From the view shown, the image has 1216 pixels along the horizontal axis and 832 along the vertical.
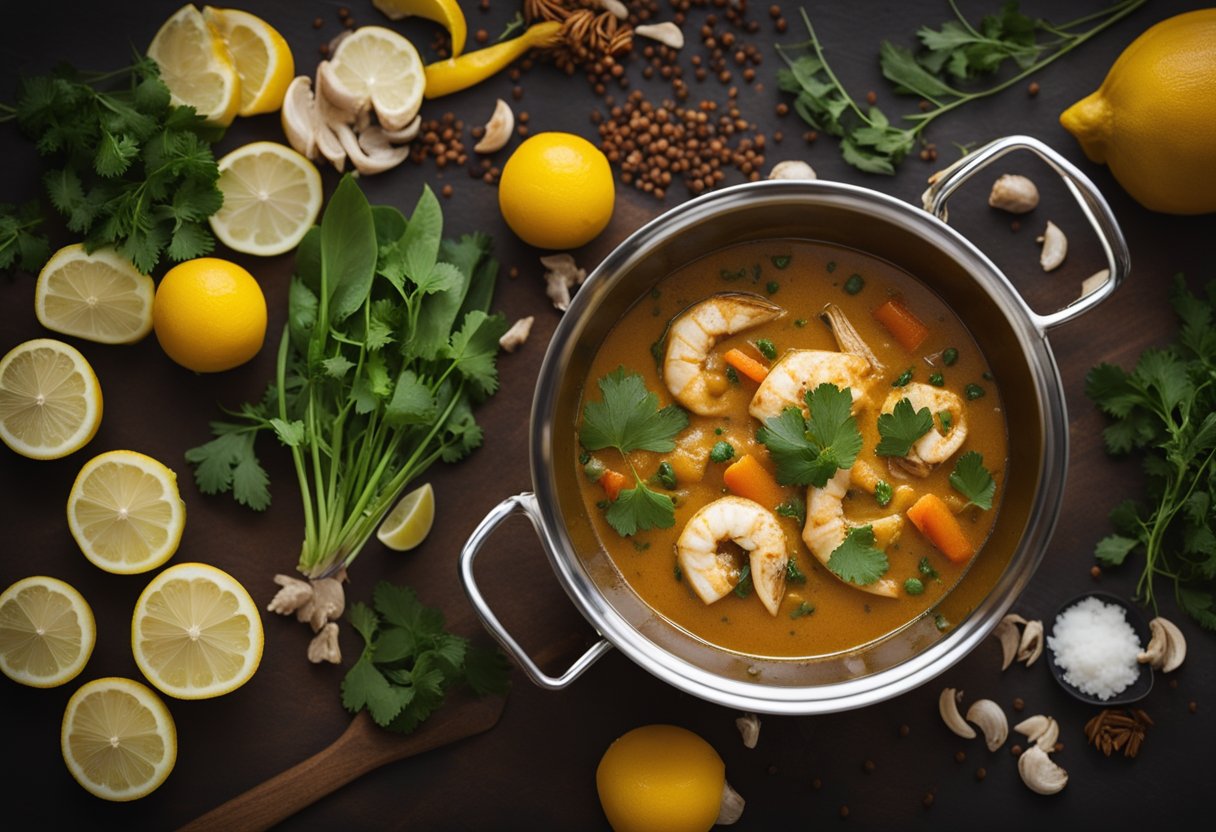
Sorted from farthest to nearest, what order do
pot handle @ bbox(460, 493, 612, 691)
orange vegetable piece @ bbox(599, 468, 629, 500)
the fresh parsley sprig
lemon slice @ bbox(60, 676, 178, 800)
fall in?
lemon slice @ bbox(60, 676, 178, 800)
orange vegetable piece @ bbox(599, 468, 629, 500)
the fresh parsley sprig
pot handle @ bbox(460, 493, 612, 691)

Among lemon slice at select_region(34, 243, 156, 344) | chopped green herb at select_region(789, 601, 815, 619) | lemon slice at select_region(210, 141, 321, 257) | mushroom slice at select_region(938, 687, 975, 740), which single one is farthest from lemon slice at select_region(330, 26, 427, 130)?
mushroom slice at select_region(938, 687, 975, 740)

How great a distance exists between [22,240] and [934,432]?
2.66 m

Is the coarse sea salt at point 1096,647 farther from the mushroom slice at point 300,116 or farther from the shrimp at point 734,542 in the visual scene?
the mushroom slice at point 300,116

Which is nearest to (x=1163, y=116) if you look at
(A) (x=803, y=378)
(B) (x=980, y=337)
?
(B) (x=980, y=337)

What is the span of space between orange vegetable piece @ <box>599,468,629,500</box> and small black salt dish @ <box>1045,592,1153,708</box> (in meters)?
1.36

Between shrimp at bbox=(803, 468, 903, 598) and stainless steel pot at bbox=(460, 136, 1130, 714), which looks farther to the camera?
shrimp at bbox=(803, 468, 903, 598)

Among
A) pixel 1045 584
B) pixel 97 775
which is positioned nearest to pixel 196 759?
pixel 97 775

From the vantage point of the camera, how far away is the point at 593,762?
2.82m

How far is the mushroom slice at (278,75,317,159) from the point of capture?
2.81 m

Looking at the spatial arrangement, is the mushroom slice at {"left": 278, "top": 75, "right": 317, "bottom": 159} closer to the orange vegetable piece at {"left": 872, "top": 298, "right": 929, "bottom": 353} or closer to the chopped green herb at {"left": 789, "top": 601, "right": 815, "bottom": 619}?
the orange vegetable piece at {"left": 872, "top": 298, "right": 929, "bottom": 353}

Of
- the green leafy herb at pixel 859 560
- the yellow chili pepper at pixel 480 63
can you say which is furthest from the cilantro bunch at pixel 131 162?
the green leafy herb at pixel 859 560

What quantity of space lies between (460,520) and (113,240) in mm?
1289

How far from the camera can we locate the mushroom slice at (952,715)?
2777mm

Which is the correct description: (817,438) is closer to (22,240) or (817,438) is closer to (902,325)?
(902,325)
